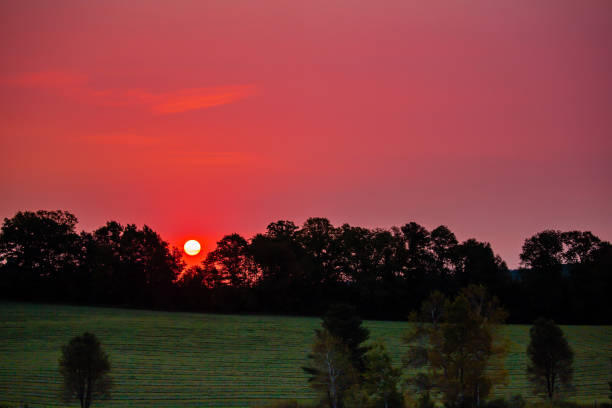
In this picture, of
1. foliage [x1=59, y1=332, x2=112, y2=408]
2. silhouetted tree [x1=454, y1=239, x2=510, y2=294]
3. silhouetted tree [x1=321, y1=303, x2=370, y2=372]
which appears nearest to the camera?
foliage [x1=59, y1=332, x2=112, y2=408]

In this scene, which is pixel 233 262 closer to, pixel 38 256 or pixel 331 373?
pixel 38 256

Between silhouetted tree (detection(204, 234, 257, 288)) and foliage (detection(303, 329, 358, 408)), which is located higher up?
silhouetted tree (detection(204, 234, 257, 288))

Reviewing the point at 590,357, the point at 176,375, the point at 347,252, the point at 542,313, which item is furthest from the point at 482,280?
the point at 176,375

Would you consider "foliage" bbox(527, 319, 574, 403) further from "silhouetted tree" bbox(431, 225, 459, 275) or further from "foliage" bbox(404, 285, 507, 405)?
"silhouetted tree" bbox(431, 225, 459, 275)

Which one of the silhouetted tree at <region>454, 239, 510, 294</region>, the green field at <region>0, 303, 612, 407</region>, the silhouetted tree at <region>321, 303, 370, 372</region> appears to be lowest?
the green field at <region>0, 303, 612, 407</region>

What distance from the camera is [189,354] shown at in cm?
6762

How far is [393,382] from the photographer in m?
42.5

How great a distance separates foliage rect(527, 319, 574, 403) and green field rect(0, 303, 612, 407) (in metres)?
1.94

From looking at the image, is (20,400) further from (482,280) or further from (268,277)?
(482,280)

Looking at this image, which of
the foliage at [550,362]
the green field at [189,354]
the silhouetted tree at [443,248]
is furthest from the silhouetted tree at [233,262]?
the foliage at [550,362]

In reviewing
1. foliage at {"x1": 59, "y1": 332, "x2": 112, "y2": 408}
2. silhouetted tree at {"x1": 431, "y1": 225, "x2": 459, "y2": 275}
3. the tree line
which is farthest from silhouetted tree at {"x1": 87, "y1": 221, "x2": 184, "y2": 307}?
foliage at {"x1": 59, "y1": 332, "x2": 112, "y2": 408}

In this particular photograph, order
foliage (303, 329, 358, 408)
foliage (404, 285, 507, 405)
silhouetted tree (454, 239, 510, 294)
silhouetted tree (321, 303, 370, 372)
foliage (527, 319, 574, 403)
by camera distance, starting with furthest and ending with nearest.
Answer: silhouetted tree (454, 239, 510, 294) < foliage (527, 319, 574, 403) < silhouetted tree (321, 303, 370, 372) < foliage (404, 285, 507, 405) < foliage (303, 329, 358, 408)

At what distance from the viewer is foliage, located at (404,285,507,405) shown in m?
45.1

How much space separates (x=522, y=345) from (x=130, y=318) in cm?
4789
